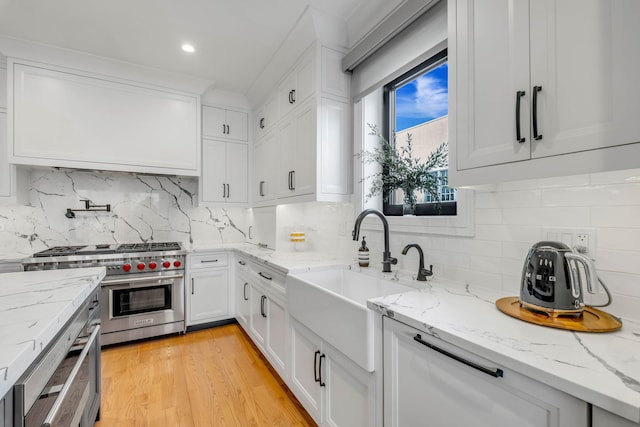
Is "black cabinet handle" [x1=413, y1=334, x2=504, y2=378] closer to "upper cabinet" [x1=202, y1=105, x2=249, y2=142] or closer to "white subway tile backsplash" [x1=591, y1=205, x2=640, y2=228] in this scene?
"white subway tile backsplash" [x1=591, y1=205, x2=640, y2=228]

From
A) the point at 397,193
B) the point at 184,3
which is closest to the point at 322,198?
the point at 397,193

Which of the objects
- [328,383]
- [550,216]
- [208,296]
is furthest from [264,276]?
[550,216]

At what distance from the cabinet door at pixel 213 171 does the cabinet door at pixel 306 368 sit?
209 cm

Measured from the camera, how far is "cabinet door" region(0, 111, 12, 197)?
2525mm

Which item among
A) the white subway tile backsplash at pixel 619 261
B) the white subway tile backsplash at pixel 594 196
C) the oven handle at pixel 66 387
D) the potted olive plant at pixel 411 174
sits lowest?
the oven handle at pixel 66 387

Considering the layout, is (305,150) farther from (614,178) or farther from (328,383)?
(614,178)

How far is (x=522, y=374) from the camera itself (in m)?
0.70

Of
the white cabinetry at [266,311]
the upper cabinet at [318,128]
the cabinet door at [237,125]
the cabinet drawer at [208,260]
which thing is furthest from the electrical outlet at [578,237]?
the cabinet door at [237,125]

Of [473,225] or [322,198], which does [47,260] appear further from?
[473,225]

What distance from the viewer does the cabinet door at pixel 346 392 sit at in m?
1.20

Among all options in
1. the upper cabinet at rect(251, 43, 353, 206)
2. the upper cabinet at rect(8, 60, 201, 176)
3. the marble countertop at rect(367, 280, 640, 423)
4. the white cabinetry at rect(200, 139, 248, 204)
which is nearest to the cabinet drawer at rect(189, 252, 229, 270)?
the white cabinetry at rect(200, 139, 248, 204)

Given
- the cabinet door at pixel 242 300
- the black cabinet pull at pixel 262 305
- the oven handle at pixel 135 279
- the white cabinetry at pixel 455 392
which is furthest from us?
the cabinet door at pixel 242 300

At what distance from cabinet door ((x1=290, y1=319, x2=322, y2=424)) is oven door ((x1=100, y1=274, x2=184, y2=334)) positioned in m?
1.69

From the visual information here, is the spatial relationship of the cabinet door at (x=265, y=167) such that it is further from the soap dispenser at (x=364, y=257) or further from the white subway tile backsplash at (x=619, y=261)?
the white subway tile backsplash at (x=619, y=261)
